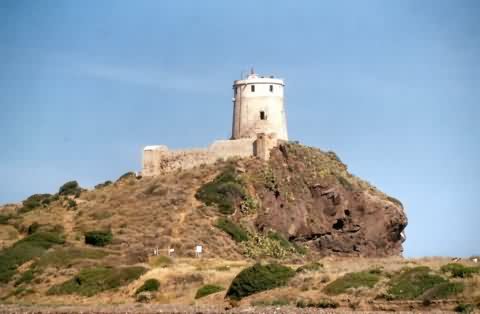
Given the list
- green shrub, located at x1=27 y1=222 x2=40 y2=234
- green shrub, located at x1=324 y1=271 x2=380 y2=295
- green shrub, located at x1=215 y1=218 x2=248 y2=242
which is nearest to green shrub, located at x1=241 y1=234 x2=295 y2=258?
green shrub, located at x1=215 y1=218 x2=248 y2=242

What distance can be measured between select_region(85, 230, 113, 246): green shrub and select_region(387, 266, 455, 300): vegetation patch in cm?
2446

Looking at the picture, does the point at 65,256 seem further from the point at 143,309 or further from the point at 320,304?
the point at 320,304

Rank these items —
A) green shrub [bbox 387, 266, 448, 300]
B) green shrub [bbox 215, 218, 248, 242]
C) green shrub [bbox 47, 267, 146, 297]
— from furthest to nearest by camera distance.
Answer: green shrub [bbox 215, 218, 248, 242] → green shrub [bbox 47, 267, 146, 297] → green shrub [bbox 387, 266, 448, 300]

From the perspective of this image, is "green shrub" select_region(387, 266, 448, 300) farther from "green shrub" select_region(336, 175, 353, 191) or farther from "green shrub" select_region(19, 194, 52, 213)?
"green shrub" select_region(19, 194, 52, 213)

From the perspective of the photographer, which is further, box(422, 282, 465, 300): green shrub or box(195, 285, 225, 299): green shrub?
box(195, 285, 225, 299): green shrub

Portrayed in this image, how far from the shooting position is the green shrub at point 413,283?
48.4m

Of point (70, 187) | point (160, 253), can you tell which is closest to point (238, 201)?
point (160, 253)

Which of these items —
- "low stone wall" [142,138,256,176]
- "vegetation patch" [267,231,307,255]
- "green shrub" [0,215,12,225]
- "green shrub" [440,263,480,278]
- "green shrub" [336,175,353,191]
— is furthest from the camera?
"low stone wall" [142,138,256,176]

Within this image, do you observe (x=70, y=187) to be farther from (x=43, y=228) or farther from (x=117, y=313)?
(x=117, y=313)

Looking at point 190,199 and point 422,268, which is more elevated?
point 190,199

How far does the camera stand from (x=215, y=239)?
233 feet

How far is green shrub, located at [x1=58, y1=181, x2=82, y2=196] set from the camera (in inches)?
3518

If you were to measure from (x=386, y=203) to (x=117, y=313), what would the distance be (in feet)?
114

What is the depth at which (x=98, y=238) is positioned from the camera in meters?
70.0
